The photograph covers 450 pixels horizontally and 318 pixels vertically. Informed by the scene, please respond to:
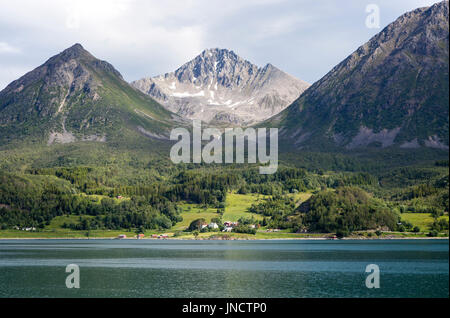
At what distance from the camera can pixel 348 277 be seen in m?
107

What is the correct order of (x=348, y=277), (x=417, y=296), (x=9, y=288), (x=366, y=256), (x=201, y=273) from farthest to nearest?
(x=366, y=256)
(x=201, y=273)
(x=348, y=277)
(x=9, y=288)
(x=417, y=296)

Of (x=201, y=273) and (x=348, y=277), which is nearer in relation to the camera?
(x=348, y=277)

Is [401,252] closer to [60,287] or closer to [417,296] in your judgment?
[417,296]

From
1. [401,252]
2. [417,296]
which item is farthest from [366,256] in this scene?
[417,296]

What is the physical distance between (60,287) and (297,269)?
53738 millimetres

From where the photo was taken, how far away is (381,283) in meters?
97.8

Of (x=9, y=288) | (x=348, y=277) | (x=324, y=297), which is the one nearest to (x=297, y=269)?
(x=348, y=277)
